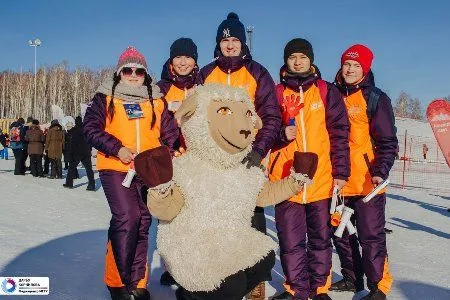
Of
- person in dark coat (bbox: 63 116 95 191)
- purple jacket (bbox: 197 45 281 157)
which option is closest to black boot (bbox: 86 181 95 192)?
person in dark coat (bbox: 63 116 95 191)

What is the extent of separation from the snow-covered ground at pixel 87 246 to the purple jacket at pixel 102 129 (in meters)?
1.12

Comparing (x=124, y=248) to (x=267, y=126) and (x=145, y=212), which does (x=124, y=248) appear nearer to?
(x=145, y=212)

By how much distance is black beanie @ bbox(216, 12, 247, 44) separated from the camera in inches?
133

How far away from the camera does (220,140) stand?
2.31m

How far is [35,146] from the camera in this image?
1321 centimetres

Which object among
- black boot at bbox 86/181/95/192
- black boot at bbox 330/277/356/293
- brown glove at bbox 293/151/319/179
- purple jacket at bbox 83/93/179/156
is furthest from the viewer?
black boot at bbox 86/181/95/192

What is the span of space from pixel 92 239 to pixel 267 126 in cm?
312

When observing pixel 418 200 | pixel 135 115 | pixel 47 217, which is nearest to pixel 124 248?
pixel 135 115

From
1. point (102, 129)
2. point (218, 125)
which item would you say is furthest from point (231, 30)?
point (218, 125)

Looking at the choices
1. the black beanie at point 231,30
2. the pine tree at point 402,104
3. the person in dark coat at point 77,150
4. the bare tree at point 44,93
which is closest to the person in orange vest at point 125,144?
the black beanie at point 231,30

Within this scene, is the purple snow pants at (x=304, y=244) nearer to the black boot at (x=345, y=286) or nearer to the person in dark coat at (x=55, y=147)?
the black boot at (x=345, y=286)

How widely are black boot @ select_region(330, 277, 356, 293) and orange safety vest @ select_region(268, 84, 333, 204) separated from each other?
98 cm

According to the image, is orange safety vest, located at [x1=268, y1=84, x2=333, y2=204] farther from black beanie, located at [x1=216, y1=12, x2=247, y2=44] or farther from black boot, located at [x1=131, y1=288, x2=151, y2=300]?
black boot, located at [x1=131, y1=288, x2=151, y2=300]

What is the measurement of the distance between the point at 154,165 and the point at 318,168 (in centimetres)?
176
